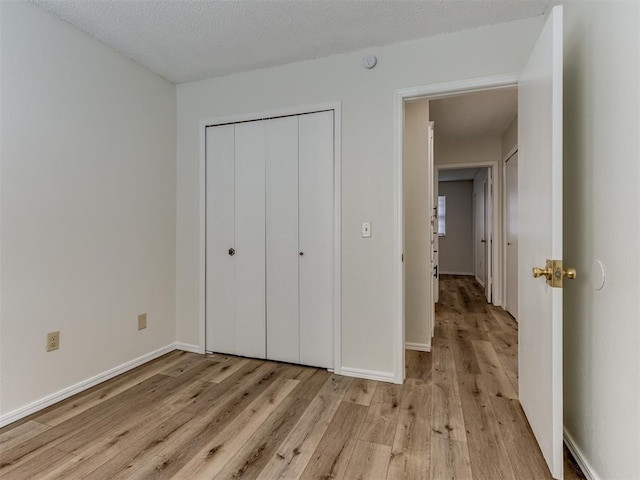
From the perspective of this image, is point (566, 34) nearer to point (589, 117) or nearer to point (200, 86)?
point (589, 117)

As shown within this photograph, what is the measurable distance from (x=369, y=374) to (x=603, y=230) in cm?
166

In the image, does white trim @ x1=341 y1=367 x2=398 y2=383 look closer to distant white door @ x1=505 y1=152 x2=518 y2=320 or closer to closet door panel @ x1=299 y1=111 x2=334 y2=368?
closet door panel @ x1=299 y1=111 x2=334 y2=368

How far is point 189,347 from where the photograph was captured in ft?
9.82

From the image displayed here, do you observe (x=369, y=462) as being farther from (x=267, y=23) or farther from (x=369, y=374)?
(x=267, y=23)

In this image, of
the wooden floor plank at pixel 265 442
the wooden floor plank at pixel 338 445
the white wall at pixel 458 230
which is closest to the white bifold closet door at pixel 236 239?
the wooden floor plank at pixel 265 442

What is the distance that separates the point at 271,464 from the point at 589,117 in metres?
2.04

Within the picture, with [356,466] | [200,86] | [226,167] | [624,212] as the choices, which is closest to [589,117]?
[624,212]

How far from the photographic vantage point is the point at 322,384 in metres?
2.32

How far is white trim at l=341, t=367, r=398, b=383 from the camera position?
7.72 feet

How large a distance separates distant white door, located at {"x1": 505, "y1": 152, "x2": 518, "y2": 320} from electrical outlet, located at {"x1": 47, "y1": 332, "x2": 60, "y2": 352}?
4.41 meters

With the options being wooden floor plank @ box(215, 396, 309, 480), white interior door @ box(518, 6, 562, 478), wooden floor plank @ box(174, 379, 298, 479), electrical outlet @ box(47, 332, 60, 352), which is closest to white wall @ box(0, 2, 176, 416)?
electrical outlet @ box(47, 332, 60, 352)

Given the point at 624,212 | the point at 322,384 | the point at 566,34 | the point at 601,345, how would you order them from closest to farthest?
the point at 624,212, the point at 601,345, the point at 566,34, the point at 322,384

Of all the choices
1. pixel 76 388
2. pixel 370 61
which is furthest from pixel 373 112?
pixel 76 388

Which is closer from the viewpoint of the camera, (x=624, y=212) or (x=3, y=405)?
(x=624, y=212)
